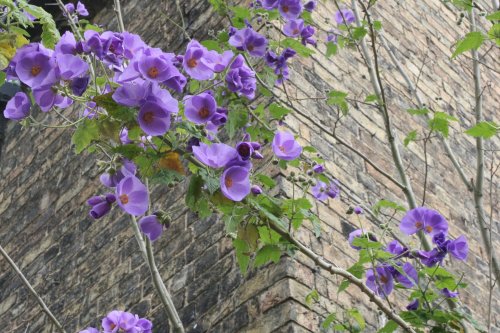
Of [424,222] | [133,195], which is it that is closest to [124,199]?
[133,195]

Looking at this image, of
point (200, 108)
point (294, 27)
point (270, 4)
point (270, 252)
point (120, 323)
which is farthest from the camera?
point (294, 27)

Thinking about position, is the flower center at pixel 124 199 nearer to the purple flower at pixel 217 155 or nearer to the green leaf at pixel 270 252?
the purple flower at pixel 217 155

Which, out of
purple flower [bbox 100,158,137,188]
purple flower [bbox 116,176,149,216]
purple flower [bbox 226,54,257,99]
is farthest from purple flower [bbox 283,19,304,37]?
purple flower [bbox 116,176,149,216]

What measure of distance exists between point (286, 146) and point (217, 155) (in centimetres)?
28

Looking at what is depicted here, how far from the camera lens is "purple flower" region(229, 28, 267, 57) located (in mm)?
2525

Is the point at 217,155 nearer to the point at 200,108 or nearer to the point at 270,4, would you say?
the point at 200,108

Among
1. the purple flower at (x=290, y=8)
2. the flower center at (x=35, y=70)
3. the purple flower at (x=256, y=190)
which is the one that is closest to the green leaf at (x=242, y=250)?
the purple flower at (x=256, y=190)

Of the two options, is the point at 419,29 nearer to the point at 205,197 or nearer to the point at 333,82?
the point at 333,82

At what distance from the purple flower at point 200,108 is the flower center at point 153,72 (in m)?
0.14

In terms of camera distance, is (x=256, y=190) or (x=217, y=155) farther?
(x=256, y=190)

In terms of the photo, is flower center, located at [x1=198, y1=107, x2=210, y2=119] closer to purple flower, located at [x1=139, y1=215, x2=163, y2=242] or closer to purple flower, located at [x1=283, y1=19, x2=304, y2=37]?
purple flower, located at [x1=139, y1=215, x2=163, y2=242]

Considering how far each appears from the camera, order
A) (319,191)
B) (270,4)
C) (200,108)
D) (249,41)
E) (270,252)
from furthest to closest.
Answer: (319,191) < (270,4) < (249,41) < (270,252) < (200,108)

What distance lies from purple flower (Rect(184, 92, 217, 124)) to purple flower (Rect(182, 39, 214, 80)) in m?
0.12

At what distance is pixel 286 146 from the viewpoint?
212cm
